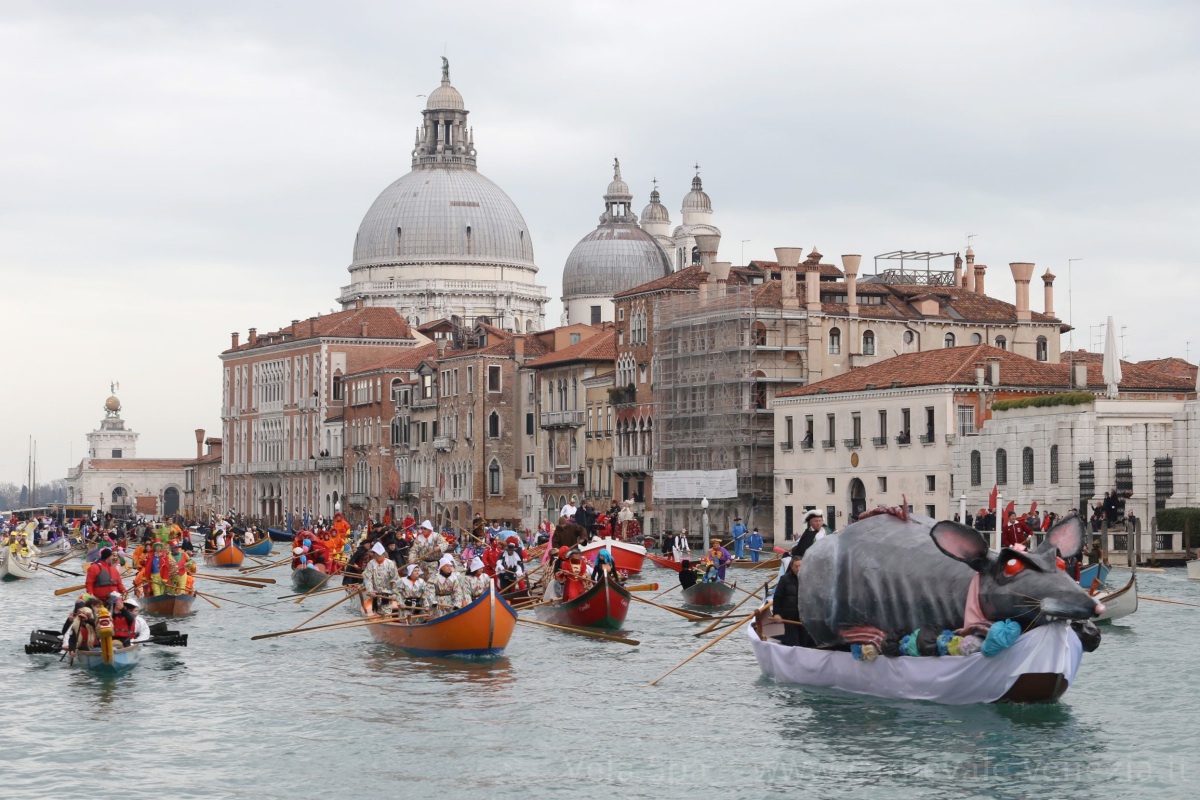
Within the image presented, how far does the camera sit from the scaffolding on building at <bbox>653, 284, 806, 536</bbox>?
233 ft

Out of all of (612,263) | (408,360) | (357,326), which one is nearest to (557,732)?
(408,360)

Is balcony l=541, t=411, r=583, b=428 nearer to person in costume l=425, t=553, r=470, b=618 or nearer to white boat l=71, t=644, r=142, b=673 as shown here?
person in costume l=425, t=553, r=470, b=618

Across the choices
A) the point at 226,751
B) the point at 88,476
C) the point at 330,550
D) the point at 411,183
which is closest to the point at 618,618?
the point at 226,751

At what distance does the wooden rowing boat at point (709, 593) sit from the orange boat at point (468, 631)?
10.1 metres

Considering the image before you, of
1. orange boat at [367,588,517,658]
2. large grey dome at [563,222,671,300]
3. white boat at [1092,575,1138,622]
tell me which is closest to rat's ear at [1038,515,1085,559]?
orange boat at [367,588,517,658]

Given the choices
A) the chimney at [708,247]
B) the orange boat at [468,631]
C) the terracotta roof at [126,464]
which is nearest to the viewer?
the orange boat at [468,631]

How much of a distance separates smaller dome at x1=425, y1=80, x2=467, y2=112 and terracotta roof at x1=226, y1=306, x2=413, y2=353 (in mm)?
21816

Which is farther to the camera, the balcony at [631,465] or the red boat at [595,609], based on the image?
the balcony at [631,465]

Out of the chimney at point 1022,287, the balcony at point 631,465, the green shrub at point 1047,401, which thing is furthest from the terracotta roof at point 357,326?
the green shrub at point 1047,401

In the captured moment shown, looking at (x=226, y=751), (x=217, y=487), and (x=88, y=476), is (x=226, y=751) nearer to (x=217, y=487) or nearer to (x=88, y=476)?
(x=217, y=487)

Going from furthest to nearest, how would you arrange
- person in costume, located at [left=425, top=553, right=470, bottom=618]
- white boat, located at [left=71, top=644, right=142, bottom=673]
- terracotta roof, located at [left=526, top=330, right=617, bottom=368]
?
1. terracotta roof, located at [left=526, top=330, right=617, bottom=368]
2. person in costume, located at [left=425, top=553, right=470, bottom=618]
3. white boat, located at [left=71, top=644, right=142, bottom=673]

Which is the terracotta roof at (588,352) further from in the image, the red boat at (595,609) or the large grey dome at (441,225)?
the red boat at (595,609)

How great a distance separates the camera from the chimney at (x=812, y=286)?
71.0 m

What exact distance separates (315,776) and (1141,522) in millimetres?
37327
